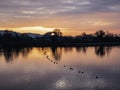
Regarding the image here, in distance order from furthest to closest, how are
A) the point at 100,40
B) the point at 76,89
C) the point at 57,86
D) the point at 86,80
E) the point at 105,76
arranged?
the point at 100,40 → the point at 105,76 → the point at 86,80 → the point at 57,86 → the point at 76,89

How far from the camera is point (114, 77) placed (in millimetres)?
16719

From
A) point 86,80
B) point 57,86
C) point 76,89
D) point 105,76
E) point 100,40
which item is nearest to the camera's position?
point 76,89

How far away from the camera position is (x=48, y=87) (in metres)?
14.3

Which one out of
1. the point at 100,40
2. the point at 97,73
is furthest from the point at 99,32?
the point at 97,73

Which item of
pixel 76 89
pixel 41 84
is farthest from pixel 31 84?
pixel 76 89

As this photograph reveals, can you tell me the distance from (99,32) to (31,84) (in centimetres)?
7606

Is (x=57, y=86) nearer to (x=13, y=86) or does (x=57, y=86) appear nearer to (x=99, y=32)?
(x=13, y=86)

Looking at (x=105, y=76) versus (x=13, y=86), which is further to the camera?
(x=105, y=76)

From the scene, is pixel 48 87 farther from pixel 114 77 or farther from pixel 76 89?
pixel 114 77

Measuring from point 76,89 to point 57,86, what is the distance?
131cm

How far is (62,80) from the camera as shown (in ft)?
52.4

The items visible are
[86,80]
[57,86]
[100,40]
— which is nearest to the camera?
[57,86]

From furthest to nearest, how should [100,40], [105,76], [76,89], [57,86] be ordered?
1. [100,40]
2. [105,76]
3. [57,86]
4. [76,89]

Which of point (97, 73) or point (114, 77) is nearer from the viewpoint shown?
point (114, 77)
